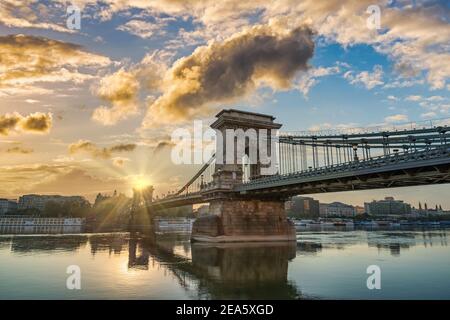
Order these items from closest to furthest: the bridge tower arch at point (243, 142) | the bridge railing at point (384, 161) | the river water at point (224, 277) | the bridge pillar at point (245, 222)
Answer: the river water at point (224, 277)
the bridge railing at point (384, 161)
the bridge pillar at point (245, 222)
the bridge tower arch at point (243, 142)

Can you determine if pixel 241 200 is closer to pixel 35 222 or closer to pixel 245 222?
pixel 245 222

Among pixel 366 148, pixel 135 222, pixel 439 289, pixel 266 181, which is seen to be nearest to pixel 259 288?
pixel 439 289

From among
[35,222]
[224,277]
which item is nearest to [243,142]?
[224,277]

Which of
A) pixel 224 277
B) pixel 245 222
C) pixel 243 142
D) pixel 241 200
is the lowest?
pixel 224 277

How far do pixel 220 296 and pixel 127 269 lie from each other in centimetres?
1222

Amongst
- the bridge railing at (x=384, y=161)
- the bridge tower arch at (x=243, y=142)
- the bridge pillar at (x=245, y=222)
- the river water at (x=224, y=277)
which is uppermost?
the bridge tower arch at (x=243, y=142)

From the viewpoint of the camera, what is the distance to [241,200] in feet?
167

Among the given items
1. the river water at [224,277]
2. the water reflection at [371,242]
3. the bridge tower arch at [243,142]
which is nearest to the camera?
the river water at [224,277]

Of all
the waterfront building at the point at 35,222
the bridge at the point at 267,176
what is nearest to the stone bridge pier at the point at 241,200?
the bridge at the point at 267,176

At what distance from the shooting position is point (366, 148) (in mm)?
32844

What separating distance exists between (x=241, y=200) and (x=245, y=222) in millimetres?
3287

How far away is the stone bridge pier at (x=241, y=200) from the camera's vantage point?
49.3 meters

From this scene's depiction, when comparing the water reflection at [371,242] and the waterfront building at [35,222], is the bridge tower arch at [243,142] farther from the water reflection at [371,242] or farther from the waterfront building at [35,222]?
the waterfront building at [35,222]

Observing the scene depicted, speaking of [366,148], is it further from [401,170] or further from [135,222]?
[135,222]
